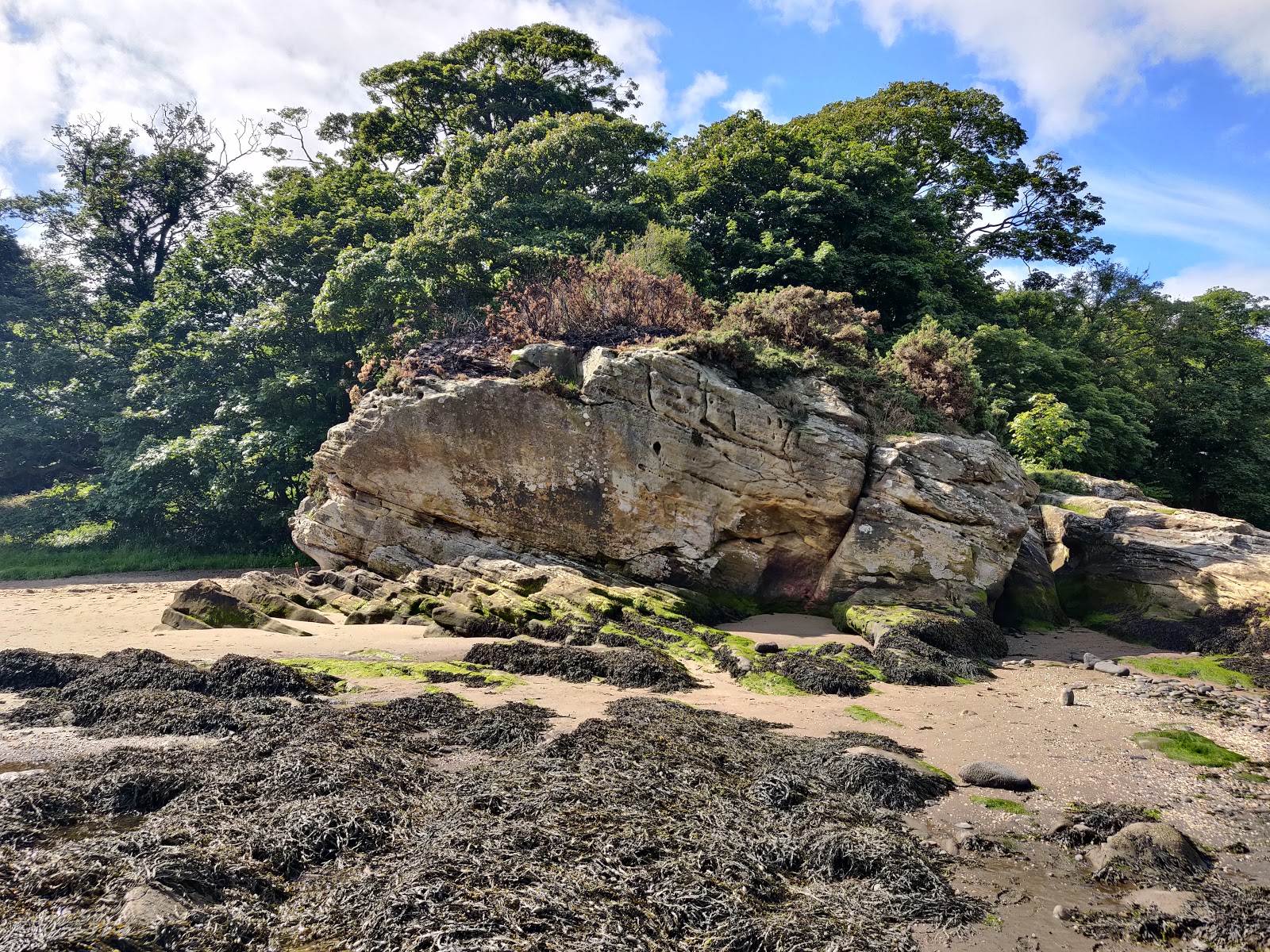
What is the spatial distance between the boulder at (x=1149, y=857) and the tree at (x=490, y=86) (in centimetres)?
3006

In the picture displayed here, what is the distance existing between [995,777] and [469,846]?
16.8 feet

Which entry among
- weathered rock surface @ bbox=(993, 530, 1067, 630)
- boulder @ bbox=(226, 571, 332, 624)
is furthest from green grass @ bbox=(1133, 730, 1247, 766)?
boulder @ bbox=(226, 571, 332, 624)

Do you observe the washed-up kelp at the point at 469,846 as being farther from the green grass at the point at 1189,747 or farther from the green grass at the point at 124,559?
the green grass at the point at 124,559

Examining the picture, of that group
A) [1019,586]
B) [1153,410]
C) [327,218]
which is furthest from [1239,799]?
[327,218]

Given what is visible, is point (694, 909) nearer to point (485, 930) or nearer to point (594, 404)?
point (485, 930)

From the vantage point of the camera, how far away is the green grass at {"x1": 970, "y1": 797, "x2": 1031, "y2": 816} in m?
6.50

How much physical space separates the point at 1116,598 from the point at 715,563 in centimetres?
863

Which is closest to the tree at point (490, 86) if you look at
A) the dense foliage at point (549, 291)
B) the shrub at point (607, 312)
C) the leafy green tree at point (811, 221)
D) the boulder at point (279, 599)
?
the dense foliage at point (549, 291)

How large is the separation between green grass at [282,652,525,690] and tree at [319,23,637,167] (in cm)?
2491

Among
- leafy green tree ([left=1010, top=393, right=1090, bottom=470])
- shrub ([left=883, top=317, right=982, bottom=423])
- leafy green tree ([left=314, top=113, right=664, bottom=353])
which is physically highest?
leafy green tree ([left=314, top=113, right=664, bottom=353])

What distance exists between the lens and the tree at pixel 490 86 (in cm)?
2908

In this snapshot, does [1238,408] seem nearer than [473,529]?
No

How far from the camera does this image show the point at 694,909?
4699 millimetres

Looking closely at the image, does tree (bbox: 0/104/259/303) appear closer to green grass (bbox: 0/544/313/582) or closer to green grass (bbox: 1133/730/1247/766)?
green grass (bbox: 0/544/313/582)
